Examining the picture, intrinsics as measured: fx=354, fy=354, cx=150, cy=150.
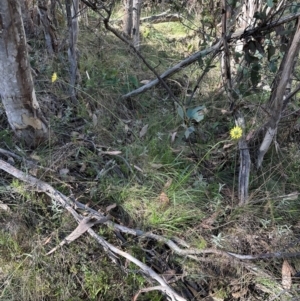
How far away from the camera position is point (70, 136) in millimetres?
2170

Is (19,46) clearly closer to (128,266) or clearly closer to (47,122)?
(47,122)

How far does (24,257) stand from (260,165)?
1.36 m

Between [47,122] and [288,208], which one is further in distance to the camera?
[47,122]

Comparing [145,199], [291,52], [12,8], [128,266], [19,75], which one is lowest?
[128,266]

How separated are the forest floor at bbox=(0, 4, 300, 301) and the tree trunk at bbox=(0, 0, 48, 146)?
11 cm

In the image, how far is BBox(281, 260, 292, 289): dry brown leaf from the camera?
62.3 inches

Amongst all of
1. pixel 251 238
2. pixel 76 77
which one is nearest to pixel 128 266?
pixel 251 238

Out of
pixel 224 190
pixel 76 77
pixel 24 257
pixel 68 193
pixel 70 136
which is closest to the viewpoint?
pixel 24 257

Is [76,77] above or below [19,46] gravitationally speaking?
below

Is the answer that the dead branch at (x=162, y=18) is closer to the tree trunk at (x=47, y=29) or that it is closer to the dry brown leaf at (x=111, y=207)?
the tree trunk at (x=47, y=29)

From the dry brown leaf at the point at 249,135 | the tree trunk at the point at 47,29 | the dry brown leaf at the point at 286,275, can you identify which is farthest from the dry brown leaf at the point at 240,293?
the tree trunk at the point at 47,29

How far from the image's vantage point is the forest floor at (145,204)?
5.17ft

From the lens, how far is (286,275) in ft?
5.28

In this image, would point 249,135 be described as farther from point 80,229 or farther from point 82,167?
point 80,229
